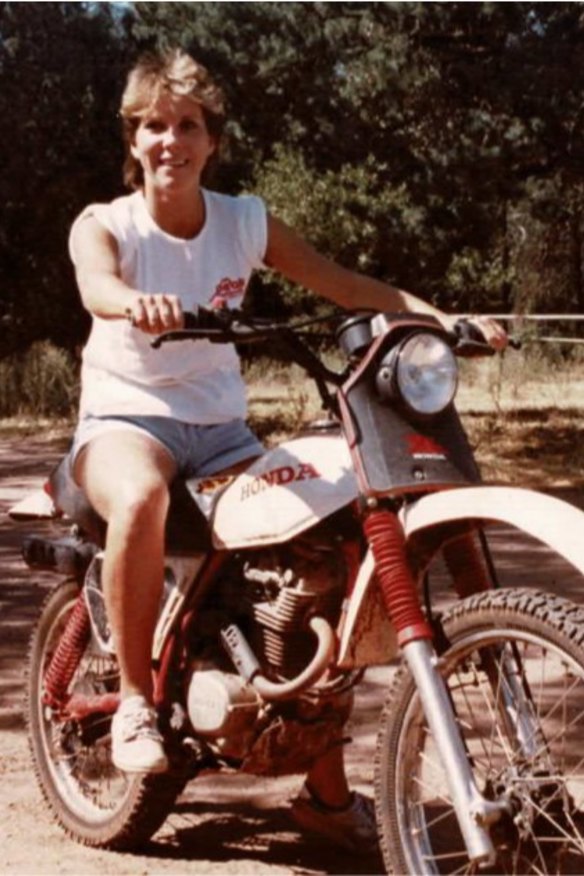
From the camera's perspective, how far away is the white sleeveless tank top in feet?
13.3

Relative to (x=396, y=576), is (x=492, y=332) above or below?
above

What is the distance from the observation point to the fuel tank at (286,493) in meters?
3.57

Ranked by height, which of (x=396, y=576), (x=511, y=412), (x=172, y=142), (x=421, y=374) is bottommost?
(x=511, y=412)

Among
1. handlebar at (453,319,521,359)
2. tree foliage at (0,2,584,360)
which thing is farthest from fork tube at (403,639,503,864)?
tree foliage at (0,2,584,360)

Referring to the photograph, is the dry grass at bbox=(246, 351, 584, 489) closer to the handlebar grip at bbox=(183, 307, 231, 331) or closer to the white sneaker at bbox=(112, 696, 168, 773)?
the white sneaker at bbox=(112, 696, 168, 773)

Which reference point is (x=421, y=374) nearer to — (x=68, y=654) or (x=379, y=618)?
(x=379, y=618)

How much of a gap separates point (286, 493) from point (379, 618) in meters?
0.33

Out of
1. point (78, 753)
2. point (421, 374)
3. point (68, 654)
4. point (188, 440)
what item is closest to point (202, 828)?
point (78, 753)

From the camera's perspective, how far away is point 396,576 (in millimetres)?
3365

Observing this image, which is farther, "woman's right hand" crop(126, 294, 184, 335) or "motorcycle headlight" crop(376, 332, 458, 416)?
"motorcycle headlight" crop(376, 332, 458, 416)

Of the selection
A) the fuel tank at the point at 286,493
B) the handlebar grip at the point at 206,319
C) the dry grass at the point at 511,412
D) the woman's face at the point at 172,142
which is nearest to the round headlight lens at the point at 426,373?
the fuel tank at the point at 286,493

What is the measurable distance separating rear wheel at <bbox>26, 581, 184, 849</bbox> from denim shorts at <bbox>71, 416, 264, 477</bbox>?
65 centimetres

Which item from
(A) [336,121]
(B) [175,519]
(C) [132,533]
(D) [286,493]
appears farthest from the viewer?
(A) [336,121]

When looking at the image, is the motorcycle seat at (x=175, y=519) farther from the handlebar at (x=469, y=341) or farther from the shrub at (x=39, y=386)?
the shrub at (x=39, y=386)
